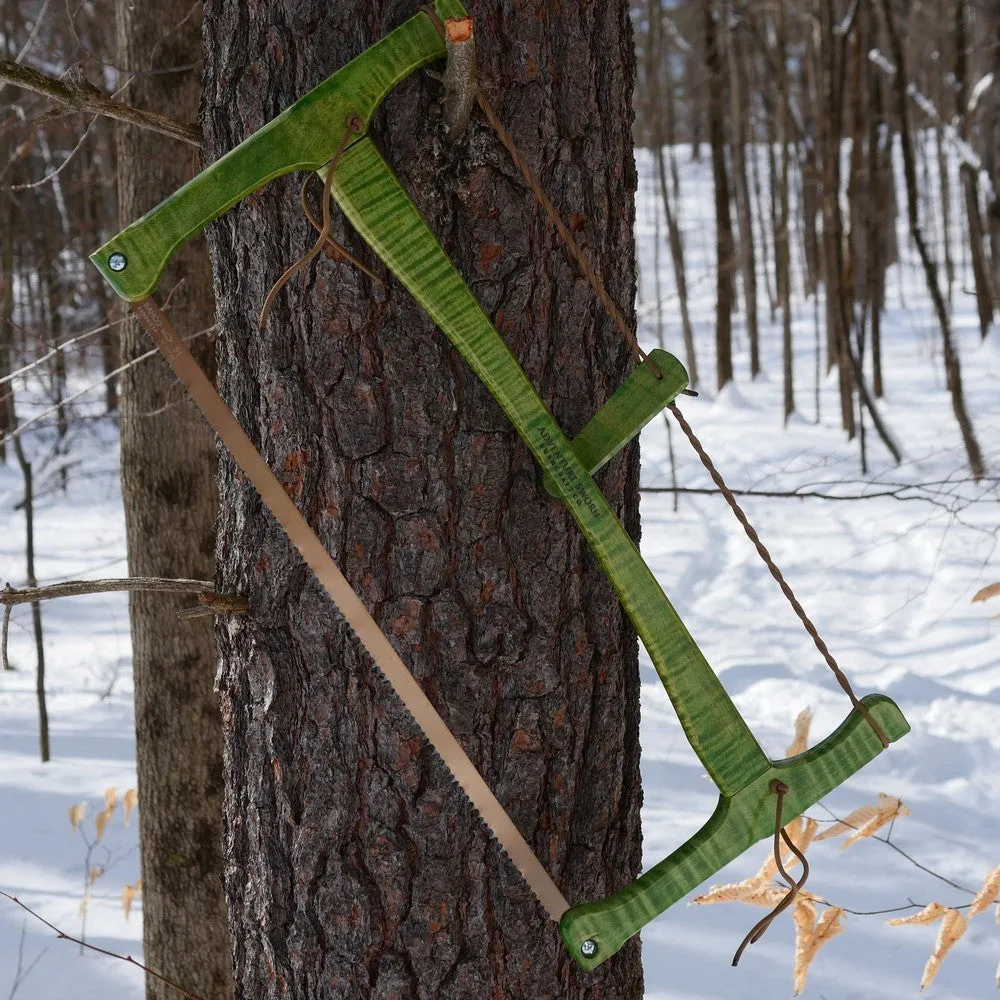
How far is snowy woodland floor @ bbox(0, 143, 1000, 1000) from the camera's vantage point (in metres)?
2.78

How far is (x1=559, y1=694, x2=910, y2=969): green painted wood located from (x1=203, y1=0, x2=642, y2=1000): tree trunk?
14 cm

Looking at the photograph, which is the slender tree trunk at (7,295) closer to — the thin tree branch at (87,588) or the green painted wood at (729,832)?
the thin tree branch at (87,588)

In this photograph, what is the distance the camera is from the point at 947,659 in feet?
15.5

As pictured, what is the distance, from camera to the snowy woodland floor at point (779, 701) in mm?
2783

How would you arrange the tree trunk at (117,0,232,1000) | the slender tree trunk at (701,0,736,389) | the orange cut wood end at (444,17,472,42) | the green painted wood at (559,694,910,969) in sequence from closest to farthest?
the orange cut wood end at (444,17,472,42)
the green painted wood at (559,694,910,969)
the tree trunk at (117,0,232,1000)
the slender tree trunk at (701,0,736,389)

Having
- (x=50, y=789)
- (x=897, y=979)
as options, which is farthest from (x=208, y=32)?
(x=50, y=789)

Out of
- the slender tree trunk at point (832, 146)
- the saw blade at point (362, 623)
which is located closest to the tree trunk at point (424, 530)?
the saw blade at point (362, 623)

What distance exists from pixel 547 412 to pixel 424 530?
19 cm

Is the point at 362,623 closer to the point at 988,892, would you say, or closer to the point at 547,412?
the point at 547,412

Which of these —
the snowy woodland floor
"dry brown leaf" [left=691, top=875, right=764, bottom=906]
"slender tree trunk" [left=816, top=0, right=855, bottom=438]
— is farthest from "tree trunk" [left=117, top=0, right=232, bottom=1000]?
"slender tree trunk" [left=816, top=0, right=855, bottom=438]

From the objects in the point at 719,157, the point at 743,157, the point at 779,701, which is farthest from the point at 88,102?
the point at 743,157

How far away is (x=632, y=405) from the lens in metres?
1.06

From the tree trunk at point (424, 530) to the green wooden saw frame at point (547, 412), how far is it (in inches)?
2.0

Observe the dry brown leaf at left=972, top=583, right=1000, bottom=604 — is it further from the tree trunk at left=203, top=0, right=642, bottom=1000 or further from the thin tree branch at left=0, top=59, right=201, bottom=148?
the thin tree branch at left=0, top=59, right=201, bottom=148
